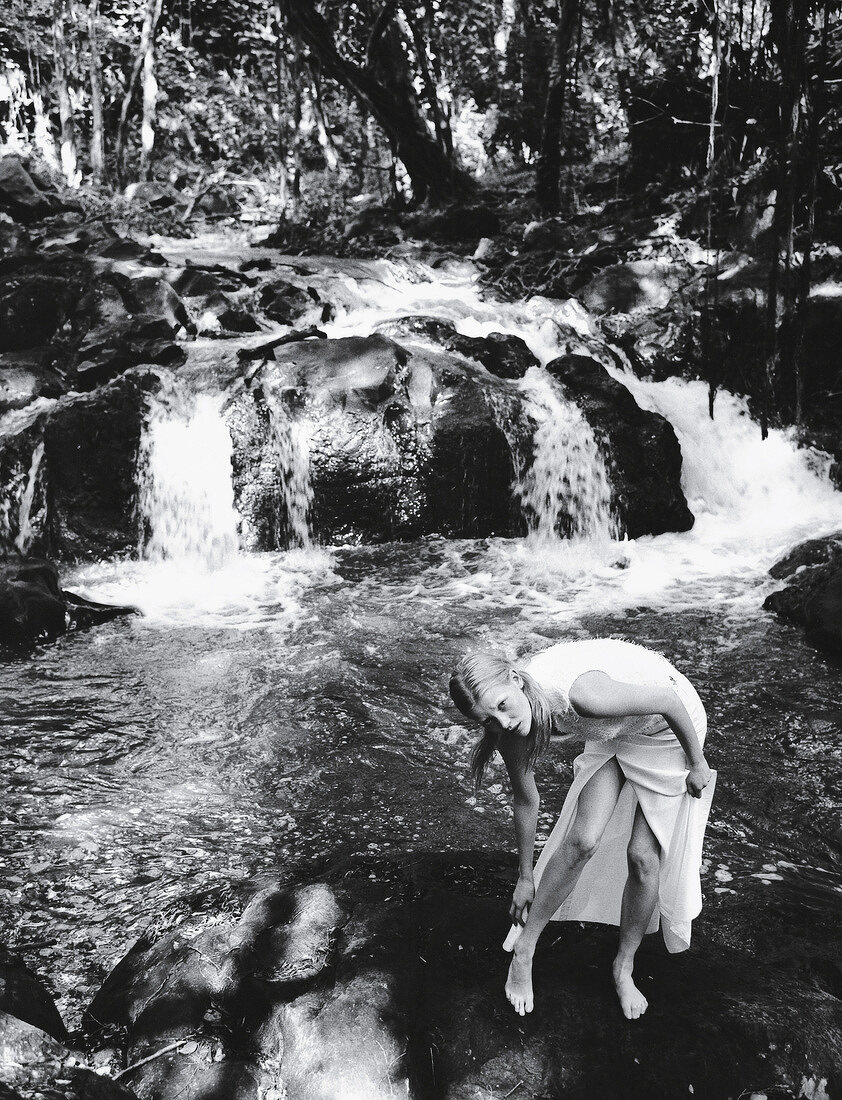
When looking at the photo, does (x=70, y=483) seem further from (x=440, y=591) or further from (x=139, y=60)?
(x=139, y=60)

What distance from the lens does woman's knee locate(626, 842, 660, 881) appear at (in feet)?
8.53

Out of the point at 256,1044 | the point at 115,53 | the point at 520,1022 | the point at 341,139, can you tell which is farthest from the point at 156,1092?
the point at 115,53

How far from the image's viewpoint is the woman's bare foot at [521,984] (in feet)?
8.44

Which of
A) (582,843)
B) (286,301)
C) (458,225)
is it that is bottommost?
(582,843)

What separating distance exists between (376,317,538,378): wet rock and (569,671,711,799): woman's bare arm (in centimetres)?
774

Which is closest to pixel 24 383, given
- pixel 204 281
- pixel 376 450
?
pixel 204 281

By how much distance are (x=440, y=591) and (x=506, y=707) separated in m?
5.23

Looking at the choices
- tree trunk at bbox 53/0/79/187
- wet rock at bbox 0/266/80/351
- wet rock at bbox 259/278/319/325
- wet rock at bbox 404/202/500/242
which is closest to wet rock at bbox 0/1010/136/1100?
wet rock at bbox 0/266/80/351

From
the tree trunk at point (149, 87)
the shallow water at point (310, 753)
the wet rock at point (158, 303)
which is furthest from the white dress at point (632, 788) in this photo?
the tree trunk at point (149, 87)

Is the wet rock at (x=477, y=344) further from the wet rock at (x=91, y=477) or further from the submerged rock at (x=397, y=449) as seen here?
the wet rock at (x=91, y=477)

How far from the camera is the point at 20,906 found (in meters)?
3.65

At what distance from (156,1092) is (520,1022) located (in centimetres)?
107

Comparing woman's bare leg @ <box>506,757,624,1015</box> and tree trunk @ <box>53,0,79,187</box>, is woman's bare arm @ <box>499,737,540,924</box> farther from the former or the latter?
tree trunk @ <box>53,0,79,187</box>

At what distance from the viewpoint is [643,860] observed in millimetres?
2602
